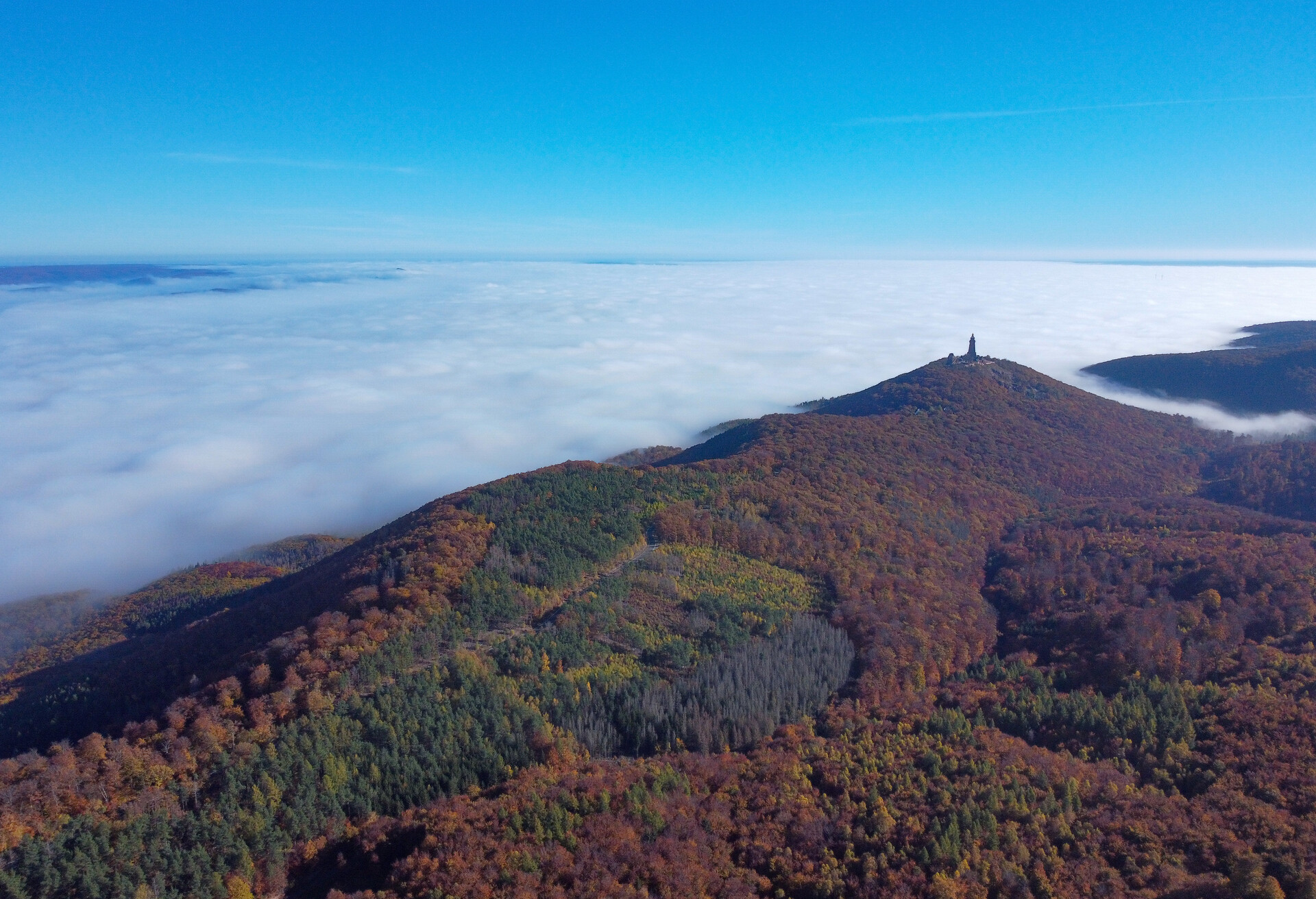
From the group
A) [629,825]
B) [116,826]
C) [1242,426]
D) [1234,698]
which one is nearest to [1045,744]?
[1234,698]

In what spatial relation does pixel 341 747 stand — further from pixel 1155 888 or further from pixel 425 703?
pixel 1155 888

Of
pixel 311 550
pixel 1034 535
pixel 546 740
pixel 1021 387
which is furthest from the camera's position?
pixel 1021 387

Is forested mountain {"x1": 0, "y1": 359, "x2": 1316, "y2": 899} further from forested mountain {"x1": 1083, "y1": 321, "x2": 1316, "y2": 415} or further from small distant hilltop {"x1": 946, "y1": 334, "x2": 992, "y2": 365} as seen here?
forested mountain {"x1": 1083, "y1": 321, "x2": 1316, "y2": 415}

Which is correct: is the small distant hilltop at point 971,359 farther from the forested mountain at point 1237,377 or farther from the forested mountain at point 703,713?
the forested mountain at point 703,713

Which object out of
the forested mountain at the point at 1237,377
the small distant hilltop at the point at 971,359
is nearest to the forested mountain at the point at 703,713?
the small distant hilltop at the point at 971,359

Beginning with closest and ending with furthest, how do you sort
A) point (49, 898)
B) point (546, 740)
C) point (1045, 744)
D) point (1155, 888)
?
point (49, 898), point (1155, 888), point (546, 740), point (1045, 744)

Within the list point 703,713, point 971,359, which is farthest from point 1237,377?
point 703,713

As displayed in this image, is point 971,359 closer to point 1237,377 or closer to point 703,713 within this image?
point 1237,377
